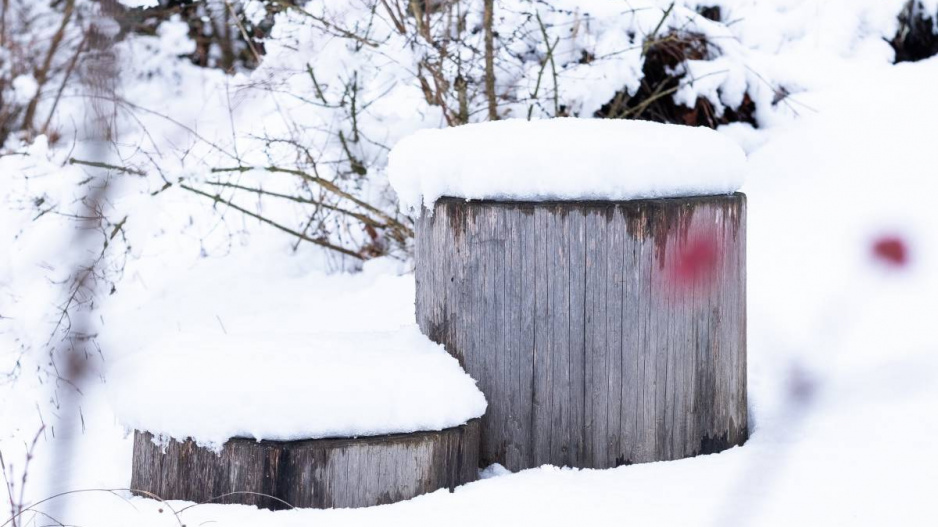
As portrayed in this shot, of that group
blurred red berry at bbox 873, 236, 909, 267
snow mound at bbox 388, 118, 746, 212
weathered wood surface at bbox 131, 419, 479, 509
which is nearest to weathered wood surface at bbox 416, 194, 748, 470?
snow mound at bbox 388, 118, 746, 212

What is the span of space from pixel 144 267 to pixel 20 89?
8.00ft

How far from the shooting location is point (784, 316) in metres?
3.78

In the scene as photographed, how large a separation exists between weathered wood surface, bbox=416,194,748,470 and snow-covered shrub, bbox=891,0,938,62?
11.6ft

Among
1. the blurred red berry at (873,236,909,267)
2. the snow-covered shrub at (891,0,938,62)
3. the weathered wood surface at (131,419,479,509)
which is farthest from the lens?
the snow-covered shrub at (891,0,938,62)

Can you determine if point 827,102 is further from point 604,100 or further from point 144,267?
point 144,267

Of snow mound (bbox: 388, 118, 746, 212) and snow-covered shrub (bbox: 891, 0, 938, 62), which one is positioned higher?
snow-covered shrub (bbox: 891, 0, 938, 62)

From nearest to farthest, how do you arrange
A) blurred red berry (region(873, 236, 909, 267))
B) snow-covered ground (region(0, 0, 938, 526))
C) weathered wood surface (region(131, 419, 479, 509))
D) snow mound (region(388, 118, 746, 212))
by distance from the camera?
blurred red berry (region(873, 236, 909, 267)) < snow-covered ground (region(0, 0, 938, 526)) < weathered wood surface (region(131, 419, 479, 509)) < snow mound (region(388, 118, 746, 212))

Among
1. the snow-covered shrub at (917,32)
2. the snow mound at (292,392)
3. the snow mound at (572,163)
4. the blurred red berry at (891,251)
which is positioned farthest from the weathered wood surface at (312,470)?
the snow-covered shrub at (917,32)

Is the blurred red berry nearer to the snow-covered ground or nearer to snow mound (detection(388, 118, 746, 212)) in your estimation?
the snow-covered ground

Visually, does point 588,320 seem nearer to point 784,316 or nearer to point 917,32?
point 784,316

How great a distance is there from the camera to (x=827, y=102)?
532 centimetres

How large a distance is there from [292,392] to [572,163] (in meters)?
0.96

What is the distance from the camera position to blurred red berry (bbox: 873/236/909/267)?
55cm

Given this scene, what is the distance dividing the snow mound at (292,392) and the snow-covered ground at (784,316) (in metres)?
0.21
